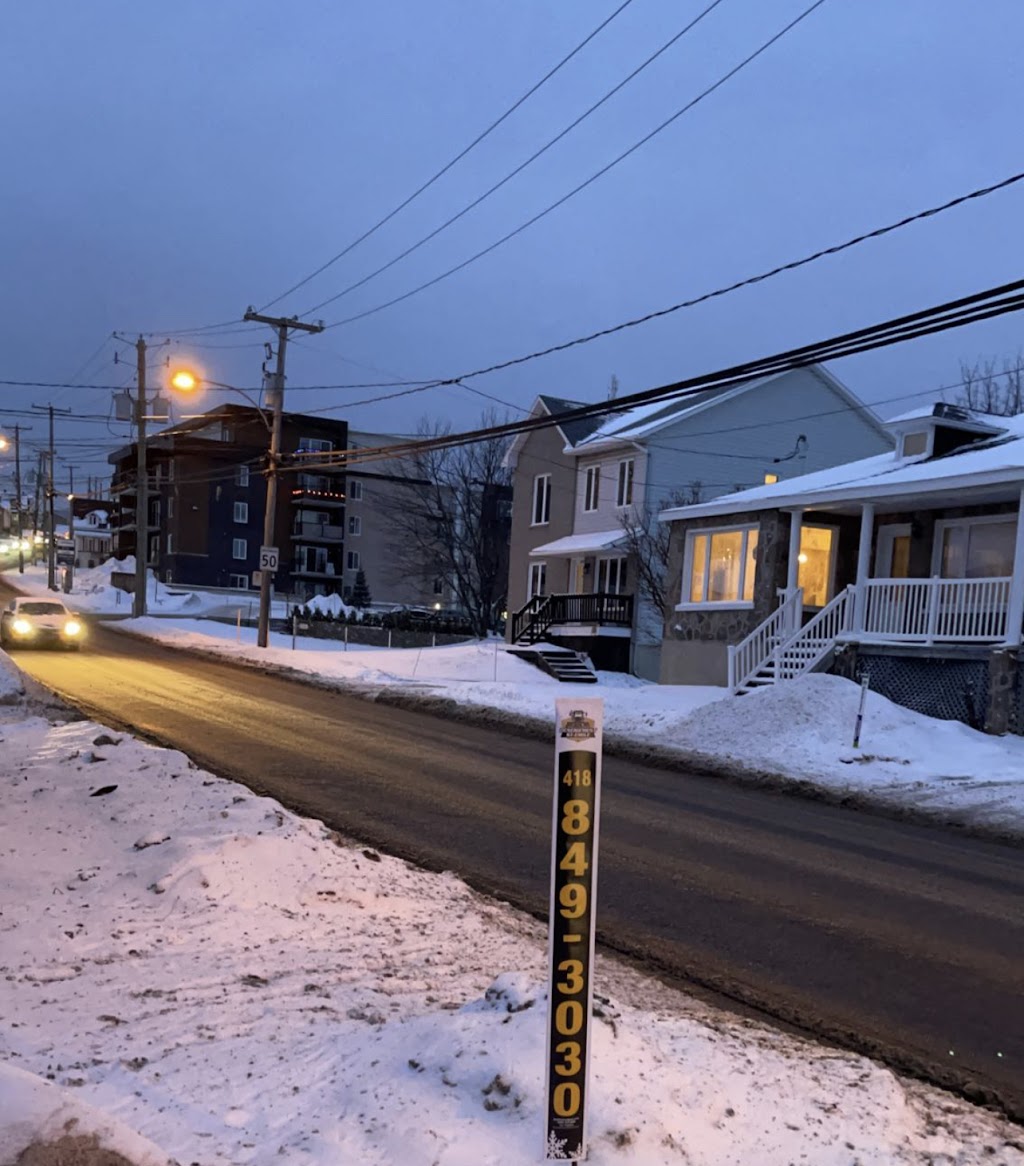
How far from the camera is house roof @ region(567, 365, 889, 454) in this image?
32594 millimetres

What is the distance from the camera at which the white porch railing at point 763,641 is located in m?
20.9

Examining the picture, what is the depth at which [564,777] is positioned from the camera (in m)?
2.86

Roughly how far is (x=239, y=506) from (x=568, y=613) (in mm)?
42739

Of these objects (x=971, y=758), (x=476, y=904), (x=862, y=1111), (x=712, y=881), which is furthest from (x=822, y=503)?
(x=862, y=1111)

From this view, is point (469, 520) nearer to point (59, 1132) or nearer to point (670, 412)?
point (670, 412)

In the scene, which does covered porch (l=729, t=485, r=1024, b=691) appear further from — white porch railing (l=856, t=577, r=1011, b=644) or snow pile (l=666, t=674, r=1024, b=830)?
snow pile (l=666, t=674, r=1024, b=830)

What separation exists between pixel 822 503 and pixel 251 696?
12367 millimetres

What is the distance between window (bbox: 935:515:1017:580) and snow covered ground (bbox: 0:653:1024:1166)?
1644 cm

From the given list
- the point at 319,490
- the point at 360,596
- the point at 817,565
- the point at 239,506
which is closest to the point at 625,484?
the point at 817,565

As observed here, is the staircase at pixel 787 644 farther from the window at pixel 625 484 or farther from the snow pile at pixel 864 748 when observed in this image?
the window at pixel 625 484

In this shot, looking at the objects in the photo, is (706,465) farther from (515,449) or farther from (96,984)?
(96,984)

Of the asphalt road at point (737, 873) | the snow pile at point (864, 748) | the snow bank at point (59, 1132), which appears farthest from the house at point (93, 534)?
the snow bank at point (59, 1132)

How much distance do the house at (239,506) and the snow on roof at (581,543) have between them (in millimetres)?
36118

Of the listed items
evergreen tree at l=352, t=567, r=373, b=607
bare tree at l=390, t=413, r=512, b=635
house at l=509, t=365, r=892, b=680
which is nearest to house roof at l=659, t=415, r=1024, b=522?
house at l=509, t=365, r=892, b=680
